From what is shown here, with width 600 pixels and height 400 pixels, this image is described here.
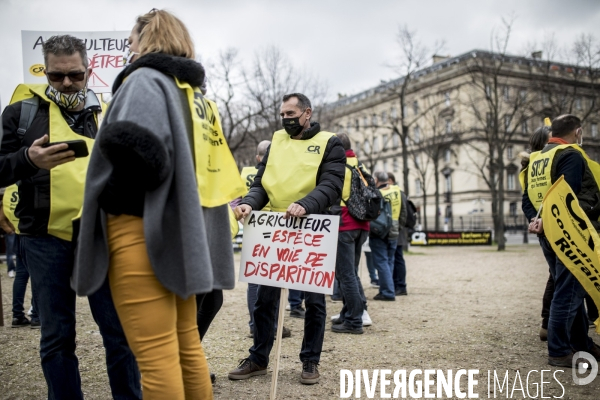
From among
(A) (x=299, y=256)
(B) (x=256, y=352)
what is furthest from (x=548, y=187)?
(B) (x=256, y=352)

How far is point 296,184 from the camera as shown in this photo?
166 inches

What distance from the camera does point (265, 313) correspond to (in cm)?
433

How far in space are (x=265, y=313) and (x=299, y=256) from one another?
706 mm

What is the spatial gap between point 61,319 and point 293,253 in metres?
1.63

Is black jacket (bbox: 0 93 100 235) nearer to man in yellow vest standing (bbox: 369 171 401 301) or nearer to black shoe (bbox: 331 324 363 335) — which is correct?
black shoe (bbox: 331 324 363 335)

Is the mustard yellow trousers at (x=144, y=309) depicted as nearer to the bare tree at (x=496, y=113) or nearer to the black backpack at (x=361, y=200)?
the black backpack at (x=361, y=200)

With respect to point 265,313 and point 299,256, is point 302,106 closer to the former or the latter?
point 299,256

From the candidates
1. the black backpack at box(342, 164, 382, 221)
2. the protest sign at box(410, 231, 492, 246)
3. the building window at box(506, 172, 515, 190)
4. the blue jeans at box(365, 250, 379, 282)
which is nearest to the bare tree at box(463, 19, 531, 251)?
the protest sign at box(410, 231, 492, 246)

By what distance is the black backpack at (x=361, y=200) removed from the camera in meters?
6.13

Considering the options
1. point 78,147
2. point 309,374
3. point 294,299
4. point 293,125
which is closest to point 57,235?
point 78,147

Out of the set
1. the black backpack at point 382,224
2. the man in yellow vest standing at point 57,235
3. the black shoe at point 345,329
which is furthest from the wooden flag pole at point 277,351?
the black backpack at point 382,224

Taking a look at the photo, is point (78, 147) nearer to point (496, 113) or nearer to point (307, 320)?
point (307, 320)

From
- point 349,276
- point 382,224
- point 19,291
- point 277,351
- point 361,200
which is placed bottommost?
point 19,291

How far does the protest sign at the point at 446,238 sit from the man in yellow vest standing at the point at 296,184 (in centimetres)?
2526
